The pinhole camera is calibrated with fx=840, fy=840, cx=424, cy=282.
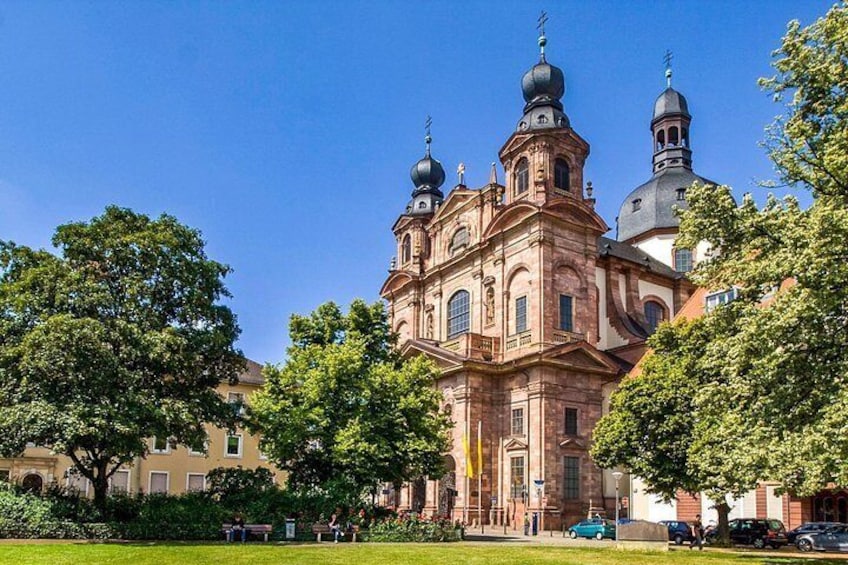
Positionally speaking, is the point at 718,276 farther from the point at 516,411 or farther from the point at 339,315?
the point at 516,411

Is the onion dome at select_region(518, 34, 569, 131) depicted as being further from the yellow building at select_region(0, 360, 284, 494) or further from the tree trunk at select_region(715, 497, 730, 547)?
the tree trunk at select_region(715, 497, 730, 547)

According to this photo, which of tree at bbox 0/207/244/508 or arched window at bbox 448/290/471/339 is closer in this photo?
tree at bbox 0/207/244/508

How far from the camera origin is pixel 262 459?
6197cm

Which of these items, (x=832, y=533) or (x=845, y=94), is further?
(x=832, y=533)

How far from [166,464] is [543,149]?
32737 millimetres

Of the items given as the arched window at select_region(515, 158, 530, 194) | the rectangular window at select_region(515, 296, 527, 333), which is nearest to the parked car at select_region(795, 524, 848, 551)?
the rectangular window at select_region(515, 296, 527, 333)

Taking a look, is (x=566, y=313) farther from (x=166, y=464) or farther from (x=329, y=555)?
(x=329, y=555)

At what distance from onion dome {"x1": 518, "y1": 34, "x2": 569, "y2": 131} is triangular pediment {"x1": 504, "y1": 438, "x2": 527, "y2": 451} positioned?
19.9 meters

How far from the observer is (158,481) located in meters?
56.8

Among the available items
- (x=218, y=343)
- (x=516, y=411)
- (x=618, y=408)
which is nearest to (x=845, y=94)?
(x=618, y=408)

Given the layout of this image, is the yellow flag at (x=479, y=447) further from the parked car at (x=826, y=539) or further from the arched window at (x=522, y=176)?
the parked car at (x=826, y=539)

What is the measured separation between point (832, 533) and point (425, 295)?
34496mm

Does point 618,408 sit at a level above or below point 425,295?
below

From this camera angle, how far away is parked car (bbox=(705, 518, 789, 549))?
3534 cm
